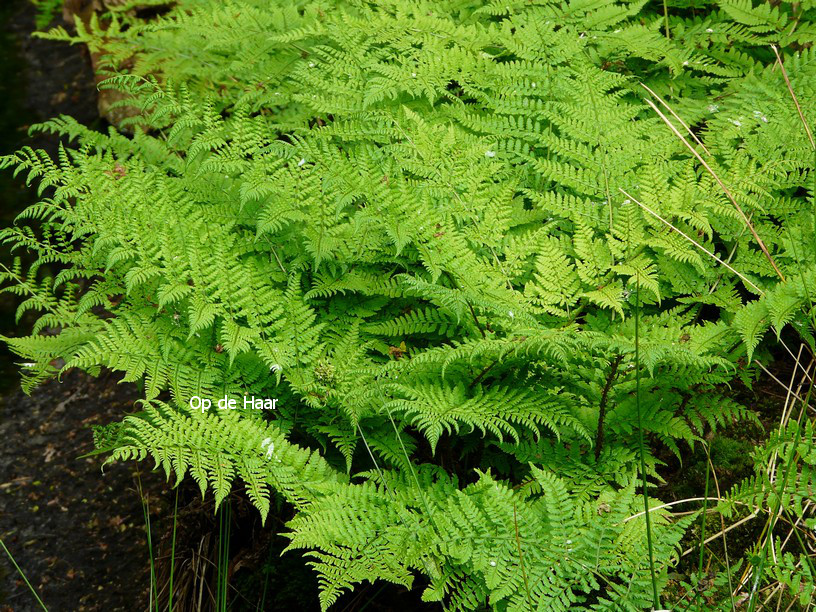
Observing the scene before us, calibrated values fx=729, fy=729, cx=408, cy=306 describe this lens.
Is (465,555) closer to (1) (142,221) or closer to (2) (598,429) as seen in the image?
(2) (598,429)

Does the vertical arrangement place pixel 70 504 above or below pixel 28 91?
below

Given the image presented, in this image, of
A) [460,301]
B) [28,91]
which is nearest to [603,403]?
[460,301]

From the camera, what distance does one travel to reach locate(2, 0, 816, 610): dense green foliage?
6.48ft

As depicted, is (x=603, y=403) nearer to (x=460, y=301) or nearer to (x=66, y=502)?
(x=460, y=301)

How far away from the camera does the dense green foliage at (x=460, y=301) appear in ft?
6.48

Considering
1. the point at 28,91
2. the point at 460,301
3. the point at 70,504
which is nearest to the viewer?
the point at 460,301

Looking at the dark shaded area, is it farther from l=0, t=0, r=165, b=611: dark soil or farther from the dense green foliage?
the dense green foliage

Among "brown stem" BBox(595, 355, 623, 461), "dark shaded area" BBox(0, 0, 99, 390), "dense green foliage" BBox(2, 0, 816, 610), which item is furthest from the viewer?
"dark shaded area" BBox(0, 0, 99, 390)

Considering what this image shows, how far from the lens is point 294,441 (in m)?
2.67

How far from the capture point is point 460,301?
2.18 metres

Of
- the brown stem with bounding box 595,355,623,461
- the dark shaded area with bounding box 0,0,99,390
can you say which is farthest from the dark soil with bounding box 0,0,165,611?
the brown stem with bounding box 595,355,623,461

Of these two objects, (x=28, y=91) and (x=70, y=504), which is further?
(x=28, y=91)

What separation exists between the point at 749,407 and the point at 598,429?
0.75 metres

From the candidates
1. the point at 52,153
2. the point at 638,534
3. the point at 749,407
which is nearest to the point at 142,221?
the point at 638,534
